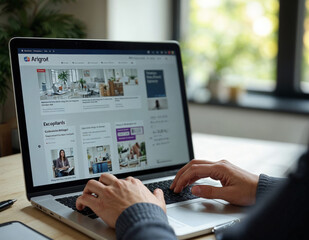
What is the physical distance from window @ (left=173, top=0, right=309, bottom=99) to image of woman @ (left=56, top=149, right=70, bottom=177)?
2.28m

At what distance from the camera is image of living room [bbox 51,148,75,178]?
101cm

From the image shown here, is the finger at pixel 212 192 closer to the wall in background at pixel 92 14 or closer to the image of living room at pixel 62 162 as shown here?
the image of living room at pixel 62 162

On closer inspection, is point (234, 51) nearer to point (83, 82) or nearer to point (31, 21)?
point (31, 21)

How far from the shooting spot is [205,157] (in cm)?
149

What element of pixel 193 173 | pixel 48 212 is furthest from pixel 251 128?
pixel 48 212

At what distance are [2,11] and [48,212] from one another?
1787 mm

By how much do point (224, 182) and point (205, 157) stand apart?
0.48m

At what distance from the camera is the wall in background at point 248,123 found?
112 inches

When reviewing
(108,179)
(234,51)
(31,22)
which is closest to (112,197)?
(108,179)

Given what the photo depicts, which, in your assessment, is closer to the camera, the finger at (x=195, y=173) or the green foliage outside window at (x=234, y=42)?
the finger at (x=195, y=173)

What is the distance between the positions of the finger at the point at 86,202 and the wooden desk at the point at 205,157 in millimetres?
53

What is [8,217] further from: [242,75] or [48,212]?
[242,75]

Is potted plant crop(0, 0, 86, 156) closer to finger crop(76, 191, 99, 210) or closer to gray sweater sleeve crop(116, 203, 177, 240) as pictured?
finger crop(76, 191, 99, 210)

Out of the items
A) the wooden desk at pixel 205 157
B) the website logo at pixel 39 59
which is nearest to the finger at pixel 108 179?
the wooden desk at pixel 205 157
